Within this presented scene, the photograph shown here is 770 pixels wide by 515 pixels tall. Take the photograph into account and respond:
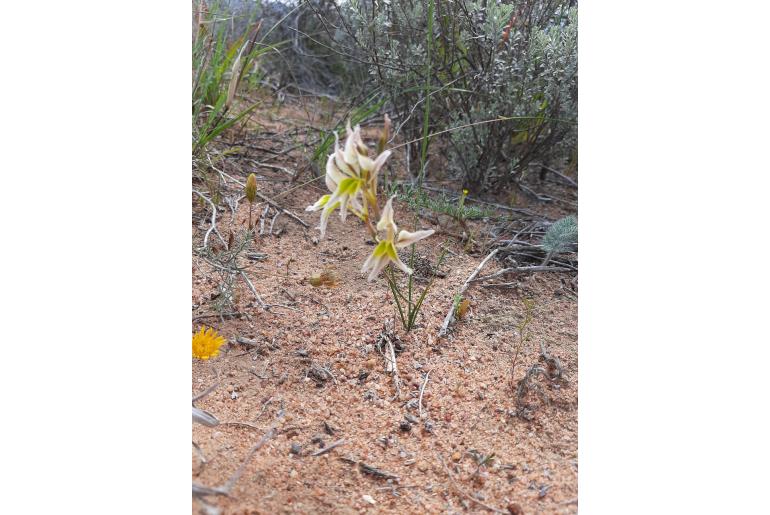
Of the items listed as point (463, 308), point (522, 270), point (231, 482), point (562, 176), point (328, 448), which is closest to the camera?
point (231, 482)

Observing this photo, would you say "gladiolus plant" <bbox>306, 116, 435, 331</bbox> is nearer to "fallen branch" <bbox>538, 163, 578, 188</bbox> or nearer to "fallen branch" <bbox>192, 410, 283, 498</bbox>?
"fallen branch" <bbox>192, 410, 283, 498</bbox>

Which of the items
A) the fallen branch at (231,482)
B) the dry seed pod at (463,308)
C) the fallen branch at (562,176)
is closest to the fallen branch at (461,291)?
the dry seed pod at (463,308)

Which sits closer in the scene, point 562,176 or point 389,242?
point 389,242

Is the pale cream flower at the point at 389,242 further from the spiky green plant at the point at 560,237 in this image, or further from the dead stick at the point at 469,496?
the spiky green plant at the point at 560,237

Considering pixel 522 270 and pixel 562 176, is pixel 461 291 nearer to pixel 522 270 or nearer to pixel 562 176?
pixel 522 270

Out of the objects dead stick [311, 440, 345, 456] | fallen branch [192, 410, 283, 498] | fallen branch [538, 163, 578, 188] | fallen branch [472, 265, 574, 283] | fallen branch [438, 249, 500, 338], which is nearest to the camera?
fallen branch [192, 410, 283, 498]

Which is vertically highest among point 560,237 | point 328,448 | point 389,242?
point 389,242

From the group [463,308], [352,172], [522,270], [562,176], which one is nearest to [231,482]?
[352,172]

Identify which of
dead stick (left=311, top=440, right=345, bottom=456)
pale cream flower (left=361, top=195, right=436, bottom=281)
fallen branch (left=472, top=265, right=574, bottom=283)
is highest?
pale cream flower (left=361, top=195, right=436, bottom=281)

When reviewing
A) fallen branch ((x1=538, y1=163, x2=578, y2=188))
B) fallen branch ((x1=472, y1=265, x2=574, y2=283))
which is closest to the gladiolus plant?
fallen branch ((x1=472, y1=265, x2=574, y2=283))
